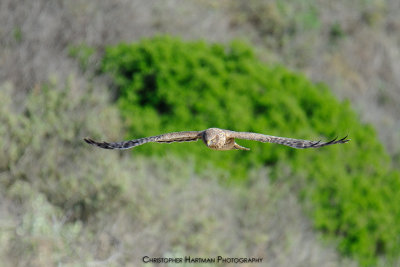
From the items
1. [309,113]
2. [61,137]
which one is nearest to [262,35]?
[309,113]

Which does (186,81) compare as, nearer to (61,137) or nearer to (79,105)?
(79,105)

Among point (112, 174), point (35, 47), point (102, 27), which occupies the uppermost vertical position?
point (102, 27)

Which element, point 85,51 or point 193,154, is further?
point 85,51

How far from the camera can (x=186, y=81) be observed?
11547 millimetres

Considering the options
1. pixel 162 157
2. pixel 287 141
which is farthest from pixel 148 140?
pixel 162 157

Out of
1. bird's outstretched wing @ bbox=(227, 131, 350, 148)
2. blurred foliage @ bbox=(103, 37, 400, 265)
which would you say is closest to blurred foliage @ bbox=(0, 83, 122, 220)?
blurred foliage @ bbox=(103, 37, 400, 265)

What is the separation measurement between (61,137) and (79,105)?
0.96m

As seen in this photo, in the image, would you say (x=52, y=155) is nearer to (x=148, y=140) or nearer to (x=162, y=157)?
(x=162, y=157)

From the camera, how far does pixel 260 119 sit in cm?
1178

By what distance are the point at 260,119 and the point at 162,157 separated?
86.4 inches

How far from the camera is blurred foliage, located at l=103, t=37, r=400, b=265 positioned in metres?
11.2

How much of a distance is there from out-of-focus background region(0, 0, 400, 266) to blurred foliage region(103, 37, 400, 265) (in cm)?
3

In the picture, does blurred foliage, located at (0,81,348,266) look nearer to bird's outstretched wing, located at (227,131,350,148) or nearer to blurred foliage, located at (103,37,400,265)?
blurred foliage, located at (103,37,400,265)

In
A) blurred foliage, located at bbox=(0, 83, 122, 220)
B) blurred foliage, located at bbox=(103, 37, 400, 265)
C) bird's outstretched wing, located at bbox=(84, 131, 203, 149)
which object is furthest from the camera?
blurred foliage, located at bbox=(103, 37, 400, 265)
